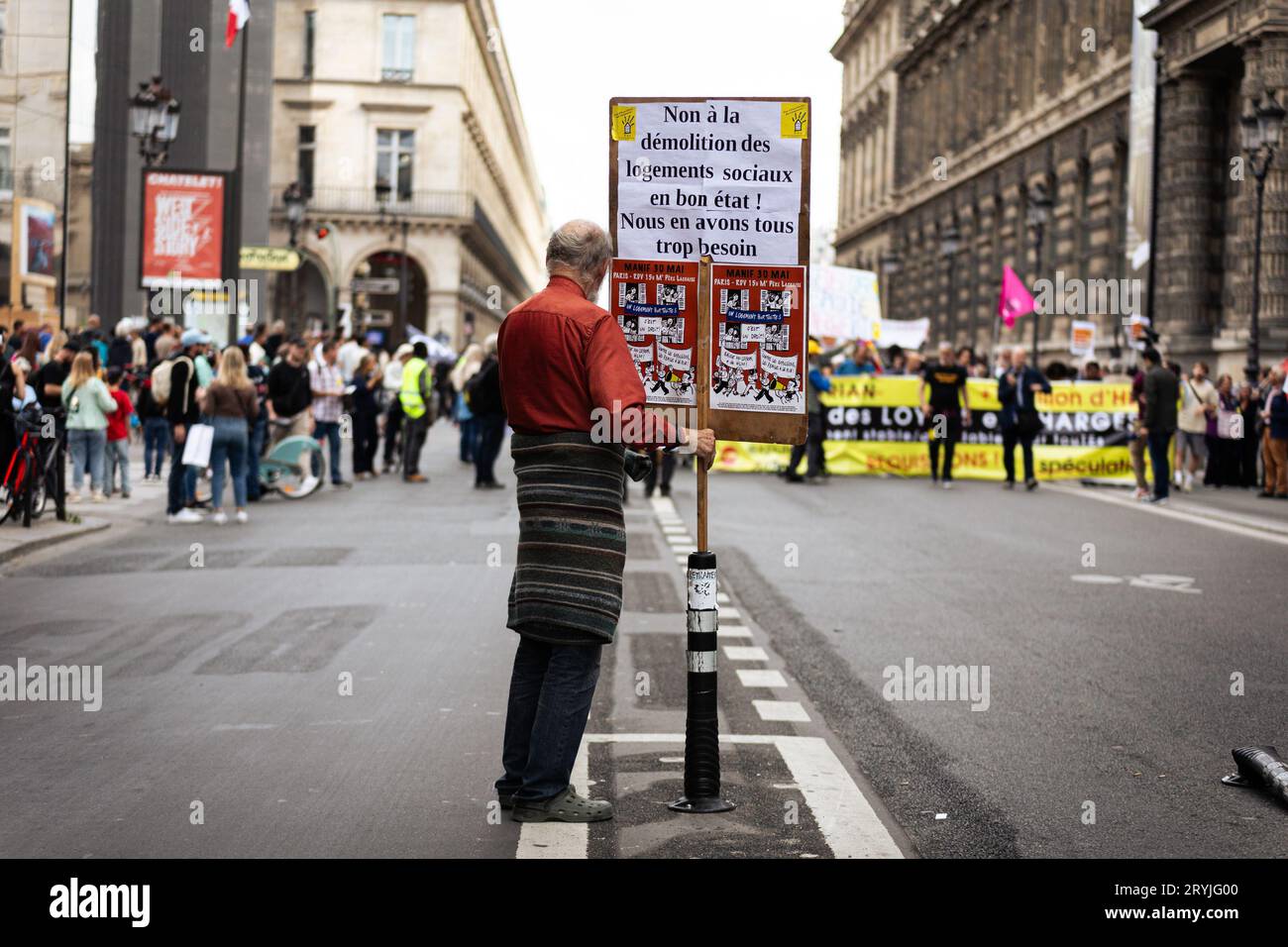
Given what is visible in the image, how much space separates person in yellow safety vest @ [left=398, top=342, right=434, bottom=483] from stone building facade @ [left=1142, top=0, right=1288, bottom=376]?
1716 centimetres

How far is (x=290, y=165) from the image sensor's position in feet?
244

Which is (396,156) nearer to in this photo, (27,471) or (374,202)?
(374,202)

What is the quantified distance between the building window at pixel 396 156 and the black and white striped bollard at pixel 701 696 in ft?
228

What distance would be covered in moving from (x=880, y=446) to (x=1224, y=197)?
13468mm

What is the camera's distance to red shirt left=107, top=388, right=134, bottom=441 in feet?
63.3

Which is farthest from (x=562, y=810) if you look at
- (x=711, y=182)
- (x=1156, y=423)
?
(x=1156, y=423)

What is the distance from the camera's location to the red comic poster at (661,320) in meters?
6.14

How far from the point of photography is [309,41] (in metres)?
74.8

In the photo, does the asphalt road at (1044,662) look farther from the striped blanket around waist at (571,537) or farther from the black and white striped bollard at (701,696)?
the striped blanket around waist at (571,537)

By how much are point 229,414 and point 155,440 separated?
5.43m

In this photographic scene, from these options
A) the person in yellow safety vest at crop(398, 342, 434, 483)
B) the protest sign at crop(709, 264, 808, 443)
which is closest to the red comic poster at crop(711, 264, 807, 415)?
the protest sign at crop(709, 264, 808, 443)

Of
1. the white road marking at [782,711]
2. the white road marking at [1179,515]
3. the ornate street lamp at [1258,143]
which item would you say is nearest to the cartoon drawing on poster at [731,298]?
the white road marking at [782,711]
